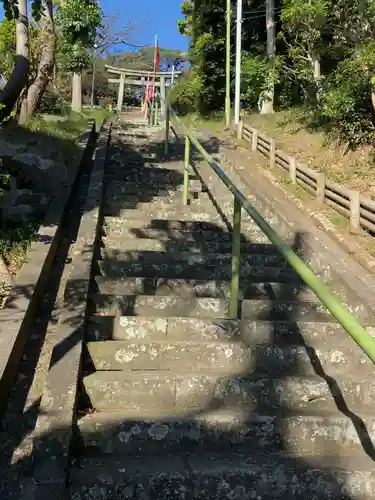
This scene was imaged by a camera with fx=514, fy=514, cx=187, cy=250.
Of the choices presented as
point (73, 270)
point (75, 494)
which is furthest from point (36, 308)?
point (75, 494)

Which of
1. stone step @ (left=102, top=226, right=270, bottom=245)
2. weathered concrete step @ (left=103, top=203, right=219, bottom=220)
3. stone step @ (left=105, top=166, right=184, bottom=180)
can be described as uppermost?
stone step @ (left=105, top=166, right=184, bottom=180)

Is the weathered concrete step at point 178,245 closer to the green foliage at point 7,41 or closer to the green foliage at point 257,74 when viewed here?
the green foliage at point 7,41

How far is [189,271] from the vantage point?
3.95 meters

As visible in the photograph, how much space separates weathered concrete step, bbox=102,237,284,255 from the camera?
4.44 metres

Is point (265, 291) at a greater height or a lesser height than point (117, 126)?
lesser

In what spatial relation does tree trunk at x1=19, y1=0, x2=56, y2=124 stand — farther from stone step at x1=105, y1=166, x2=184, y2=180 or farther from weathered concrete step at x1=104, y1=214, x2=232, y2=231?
weathered concrete step at x1=104, y1=214, x2=232, y2=231

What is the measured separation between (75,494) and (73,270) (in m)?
1.68

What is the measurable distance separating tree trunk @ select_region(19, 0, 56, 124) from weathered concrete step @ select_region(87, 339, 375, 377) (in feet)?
20.6

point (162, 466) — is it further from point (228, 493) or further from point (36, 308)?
point (36, 308)

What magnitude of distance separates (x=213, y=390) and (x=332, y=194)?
4630 millimetres

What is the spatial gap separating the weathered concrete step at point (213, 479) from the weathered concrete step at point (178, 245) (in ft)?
7.46

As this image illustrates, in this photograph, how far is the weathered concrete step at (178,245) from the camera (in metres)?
4.44

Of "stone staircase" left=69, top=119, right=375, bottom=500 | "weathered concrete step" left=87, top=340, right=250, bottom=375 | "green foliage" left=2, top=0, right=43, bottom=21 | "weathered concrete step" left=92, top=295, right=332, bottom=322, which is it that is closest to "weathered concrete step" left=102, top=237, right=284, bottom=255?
"stone staircase" left=69, top=119, right=375, bottom=500

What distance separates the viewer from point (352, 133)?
9.95 m
